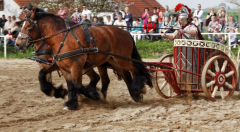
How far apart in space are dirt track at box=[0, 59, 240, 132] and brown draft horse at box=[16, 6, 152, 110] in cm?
42

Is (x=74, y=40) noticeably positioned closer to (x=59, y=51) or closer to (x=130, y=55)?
(x=59, y=51)

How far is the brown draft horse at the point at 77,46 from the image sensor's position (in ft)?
17.0

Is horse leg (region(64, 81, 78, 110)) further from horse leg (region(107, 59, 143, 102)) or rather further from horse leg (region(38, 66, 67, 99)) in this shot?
horse leg (region(107, 59, 143, 102))

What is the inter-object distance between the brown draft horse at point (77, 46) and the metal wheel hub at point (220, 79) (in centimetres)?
115

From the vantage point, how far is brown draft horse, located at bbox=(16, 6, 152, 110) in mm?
5188

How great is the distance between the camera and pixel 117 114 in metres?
5.06

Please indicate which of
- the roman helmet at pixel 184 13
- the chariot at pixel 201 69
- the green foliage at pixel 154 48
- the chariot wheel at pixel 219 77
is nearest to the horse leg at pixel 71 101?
the chariot at pixel 201 69

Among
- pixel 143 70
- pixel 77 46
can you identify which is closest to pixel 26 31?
pixel 77 46

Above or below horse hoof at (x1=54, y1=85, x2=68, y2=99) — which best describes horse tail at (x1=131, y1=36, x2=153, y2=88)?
above

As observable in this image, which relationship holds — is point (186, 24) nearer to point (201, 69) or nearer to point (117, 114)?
point (201, 69)

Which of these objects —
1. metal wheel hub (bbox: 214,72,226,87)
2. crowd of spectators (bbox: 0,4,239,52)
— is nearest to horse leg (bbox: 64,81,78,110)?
metal wheel hub (bbox: 214,72,226,87)

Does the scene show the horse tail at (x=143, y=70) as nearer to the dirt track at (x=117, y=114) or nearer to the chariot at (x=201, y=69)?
the chariot at (x=201, y=69)

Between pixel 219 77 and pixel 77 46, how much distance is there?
2.52 m

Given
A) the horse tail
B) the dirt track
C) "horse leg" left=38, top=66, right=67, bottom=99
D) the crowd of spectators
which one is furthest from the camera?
the crowd of spectators
